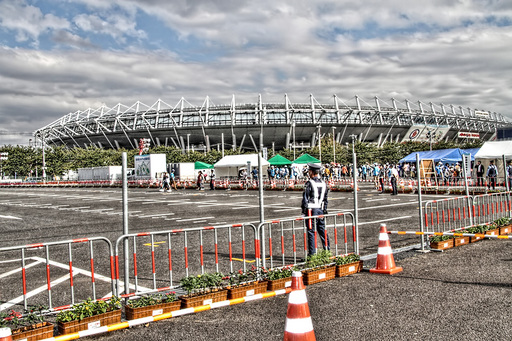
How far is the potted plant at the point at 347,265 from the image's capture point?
780 cm

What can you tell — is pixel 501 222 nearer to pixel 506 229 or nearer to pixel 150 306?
pixel 506 229

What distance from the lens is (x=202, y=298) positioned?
618cm

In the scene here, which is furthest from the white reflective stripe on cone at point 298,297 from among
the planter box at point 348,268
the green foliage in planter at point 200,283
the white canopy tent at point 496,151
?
the white canopy tent at point 496,151

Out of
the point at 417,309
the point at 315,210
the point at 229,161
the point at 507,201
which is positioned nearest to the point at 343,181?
the point at 229,161

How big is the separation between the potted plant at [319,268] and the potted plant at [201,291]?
5.13 feet

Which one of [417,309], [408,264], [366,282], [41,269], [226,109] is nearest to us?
[417,309]

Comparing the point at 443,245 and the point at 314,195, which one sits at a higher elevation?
the point at 314,195

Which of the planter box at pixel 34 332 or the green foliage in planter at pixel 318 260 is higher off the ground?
the green foliage in planter at pixel 318 260

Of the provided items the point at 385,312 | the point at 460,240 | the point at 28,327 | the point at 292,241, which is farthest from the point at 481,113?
the point at 28,327

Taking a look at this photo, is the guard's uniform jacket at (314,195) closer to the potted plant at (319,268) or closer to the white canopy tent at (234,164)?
the potted plant at (319,268)

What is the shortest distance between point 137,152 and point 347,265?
9128 centimetres

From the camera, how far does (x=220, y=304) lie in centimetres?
624

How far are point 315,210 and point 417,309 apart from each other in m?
3.32

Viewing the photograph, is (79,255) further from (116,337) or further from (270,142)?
(270,142)
